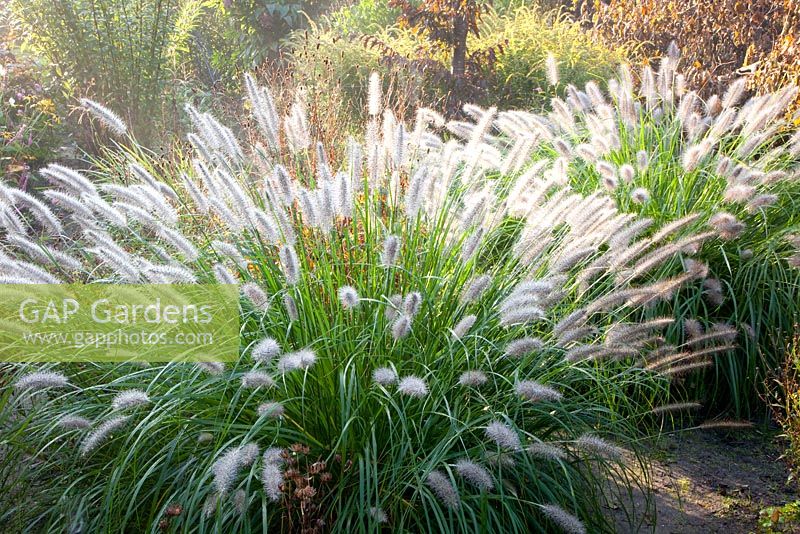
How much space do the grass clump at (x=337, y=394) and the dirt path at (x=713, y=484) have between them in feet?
1.99

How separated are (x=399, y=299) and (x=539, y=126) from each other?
1.70 metres

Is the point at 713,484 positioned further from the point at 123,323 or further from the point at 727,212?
the point at 123,323

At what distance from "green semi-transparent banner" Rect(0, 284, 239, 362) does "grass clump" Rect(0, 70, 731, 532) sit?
0.23ft

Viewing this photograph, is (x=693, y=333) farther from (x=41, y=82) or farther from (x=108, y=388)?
(x=41, y=82)

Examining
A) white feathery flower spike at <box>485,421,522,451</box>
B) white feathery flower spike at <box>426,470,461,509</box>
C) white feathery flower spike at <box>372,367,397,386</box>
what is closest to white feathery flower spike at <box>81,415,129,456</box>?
white feathery flower spike at <box>372,367,397,386</box>

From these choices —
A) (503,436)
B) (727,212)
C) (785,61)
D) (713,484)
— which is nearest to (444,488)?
(503,436)

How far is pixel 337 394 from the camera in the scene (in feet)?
8.57

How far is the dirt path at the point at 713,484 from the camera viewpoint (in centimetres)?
324

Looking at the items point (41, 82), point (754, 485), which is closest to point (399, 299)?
point (754, 485)

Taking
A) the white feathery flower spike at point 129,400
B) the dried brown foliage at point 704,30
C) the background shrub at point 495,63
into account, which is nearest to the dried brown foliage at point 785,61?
the dried brown foliage at point 704,30

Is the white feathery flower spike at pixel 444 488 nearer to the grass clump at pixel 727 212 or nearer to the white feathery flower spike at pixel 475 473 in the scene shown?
the white feathery flower spike at pixel 475 473

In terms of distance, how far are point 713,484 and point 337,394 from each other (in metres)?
1.98

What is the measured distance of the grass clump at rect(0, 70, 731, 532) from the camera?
2.37 meters

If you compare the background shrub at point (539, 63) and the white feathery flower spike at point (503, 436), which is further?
the background shrub at point (539, 63)
